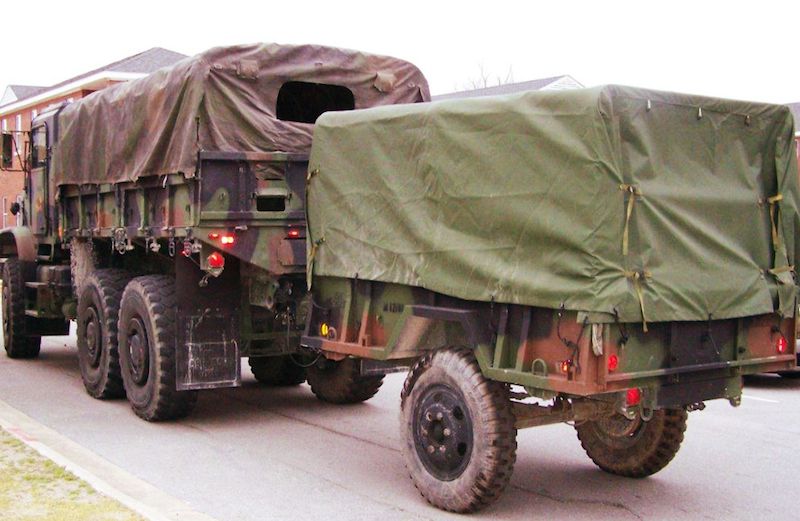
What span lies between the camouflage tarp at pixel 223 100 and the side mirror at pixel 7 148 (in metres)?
3.21

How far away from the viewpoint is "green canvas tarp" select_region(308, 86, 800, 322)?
634 centimetres

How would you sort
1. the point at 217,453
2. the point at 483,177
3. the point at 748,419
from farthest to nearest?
the point at 748,419 → the point at 217,453 → the point at 483,177

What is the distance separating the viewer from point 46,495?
6.82 m

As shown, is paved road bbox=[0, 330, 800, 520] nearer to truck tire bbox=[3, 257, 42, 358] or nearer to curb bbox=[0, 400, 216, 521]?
curb bbox=[0, 400, 216, 521]

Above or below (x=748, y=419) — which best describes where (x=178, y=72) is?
above

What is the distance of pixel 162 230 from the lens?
32.7 feet

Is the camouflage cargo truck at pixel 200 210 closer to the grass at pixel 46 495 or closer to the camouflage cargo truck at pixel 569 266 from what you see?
the camouflage cargo truck at pixel 569 266

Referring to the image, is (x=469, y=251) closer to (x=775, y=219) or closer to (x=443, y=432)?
(x=443, y=432)

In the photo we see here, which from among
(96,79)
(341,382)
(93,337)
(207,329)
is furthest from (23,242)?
(96,79)

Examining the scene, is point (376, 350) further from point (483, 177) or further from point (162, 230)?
point (162, 230)

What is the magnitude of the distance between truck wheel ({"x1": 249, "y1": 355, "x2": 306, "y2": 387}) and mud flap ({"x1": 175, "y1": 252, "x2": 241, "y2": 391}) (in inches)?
103

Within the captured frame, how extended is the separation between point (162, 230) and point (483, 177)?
4.03 m

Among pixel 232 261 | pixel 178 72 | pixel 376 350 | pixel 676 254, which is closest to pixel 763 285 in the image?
pixel 676 254

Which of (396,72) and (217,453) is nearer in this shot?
(217,453)
